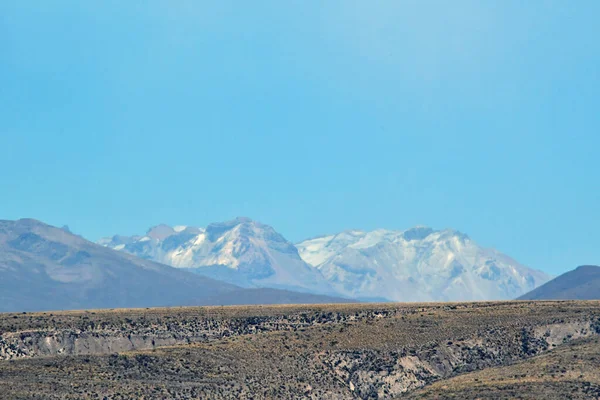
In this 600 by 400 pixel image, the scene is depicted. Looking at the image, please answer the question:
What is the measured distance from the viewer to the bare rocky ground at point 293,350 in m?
124

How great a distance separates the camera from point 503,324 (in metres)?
154

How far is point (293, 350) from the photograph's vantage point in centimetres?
14288

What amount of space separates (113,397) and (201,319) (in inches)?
1750

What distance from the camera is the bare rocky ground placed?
124 metres

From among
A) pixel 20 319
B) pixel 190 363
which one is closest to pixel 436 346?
pixel 190 363

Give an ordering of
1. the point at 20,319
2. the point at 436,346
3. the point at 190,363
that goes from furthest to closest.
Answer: the point at 20,319
the point at 436,346
the point at 190,363

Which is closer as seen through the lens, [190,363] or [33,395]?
[33,395]

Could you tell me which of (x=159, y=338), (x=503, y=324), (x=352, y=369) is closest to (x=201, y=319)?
(x=159, y=338)

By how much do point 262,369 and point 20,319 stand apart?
44.0 m

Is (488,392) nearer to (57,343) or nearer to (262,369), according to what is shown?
(262,369)

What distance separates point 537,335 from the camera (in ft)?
495

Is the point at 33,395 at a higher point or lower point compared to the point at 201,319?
lower

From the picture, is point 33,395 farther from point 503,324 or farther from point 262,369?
point 503,324

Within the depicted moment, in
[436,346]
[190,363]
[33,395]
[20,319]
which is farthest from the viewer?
[20,319]
